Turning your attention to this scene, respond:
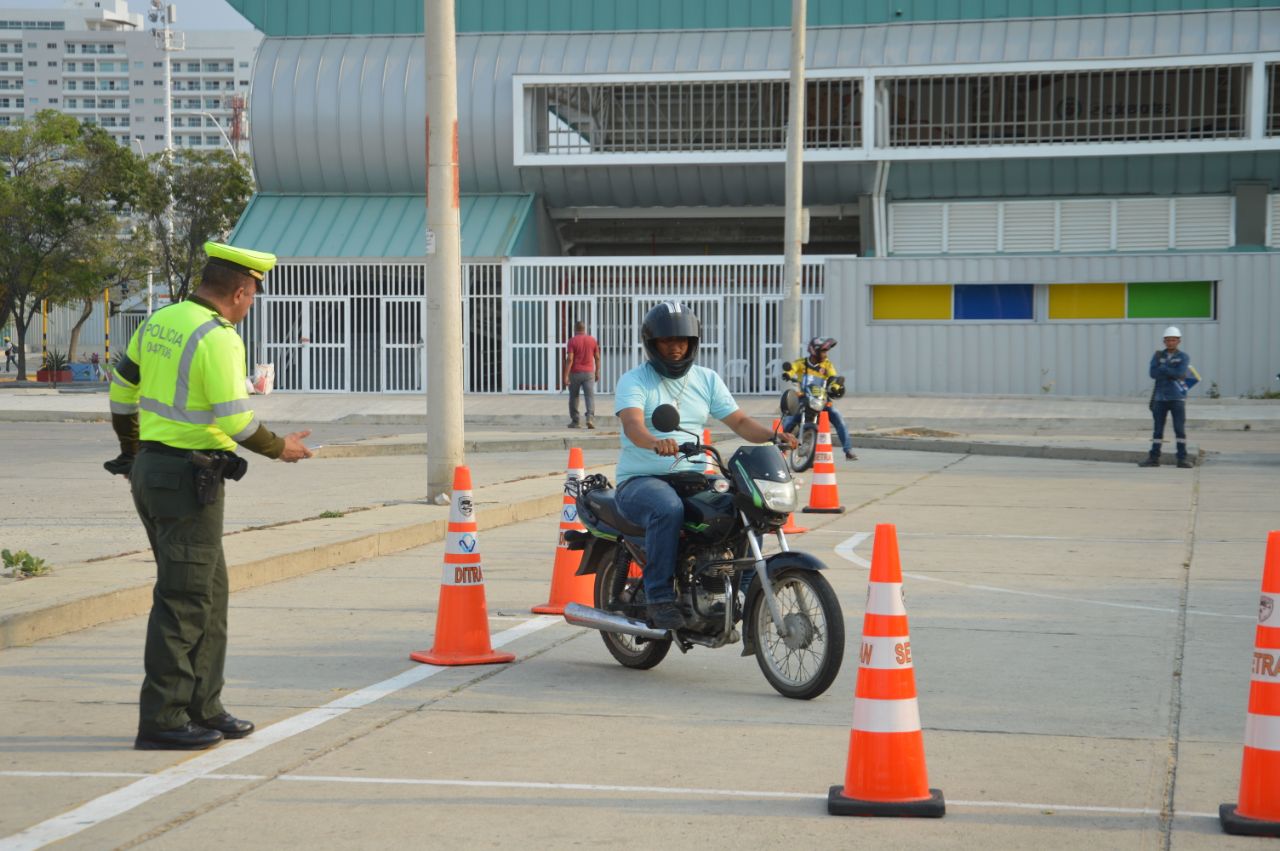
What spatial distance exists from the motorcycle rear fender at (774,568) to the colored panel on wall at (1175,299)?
30983 mm

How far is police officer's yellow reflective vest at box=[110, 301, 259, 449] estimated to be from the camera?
649 centimetres

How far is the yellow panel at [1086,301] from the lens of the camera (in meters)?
36.8

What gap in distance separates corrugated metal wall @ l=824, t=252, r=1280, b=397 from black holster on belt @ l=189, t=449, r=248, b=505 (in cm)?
3170

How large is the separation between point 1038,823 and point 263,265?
12.1 feet

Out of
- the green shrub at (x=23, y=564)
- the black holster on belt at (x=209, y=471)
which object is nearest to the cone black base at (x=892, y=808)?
the black holster on belt at (x=209, y=471)

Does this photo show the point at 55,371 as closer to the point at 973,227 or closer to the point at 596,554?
the point at 973,227

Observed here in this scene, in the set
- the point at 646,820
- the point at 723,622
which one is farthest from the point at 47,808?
the point at 723,622

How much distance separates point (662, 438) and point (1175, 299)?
101 ft

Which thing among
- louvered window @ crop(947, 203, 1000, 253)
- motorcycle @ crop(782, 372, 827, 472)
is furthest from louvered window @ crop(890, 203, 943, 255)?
motorcycle @ crop(782, 372, 827, 472)

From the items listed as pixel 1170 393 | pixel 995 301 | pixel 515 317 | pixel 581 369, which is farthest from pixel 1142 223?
pixel 1170 393

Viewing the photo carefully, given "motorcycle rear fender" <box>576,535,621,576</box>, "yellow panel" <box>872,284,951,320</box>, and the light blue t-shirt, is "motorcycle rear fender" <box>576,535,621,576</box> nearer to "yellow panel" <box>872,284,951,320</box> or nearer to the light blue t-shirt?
the light blue t-shirt

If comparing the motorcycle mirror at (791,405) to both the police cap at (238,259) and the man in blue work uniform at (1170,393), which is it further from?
the man in blue work uniform at (1170,393)

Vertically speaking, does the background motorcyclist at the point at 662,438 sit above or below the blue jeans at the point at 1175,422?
above

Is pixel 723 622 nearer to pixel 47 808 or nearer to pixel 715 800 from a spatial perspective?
pixel 715 800
